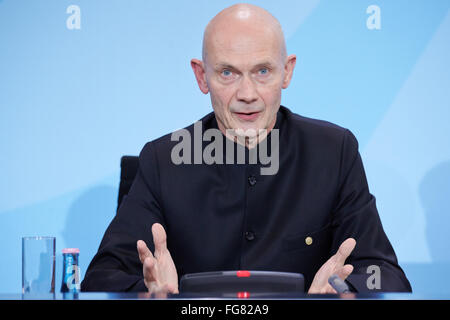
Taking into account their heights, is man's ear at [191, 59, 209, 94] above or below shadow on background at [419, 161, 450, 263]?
above

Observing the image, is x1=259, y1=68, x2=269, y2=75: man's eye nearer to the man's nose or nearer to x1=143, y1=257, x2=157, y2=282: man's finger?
the man's nose

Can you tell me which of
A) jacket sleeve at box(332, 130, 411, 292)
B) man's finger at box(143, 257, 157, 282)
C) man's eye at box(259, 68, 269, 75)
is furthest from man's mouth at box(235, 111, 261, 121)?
man's finger at box(143, 257, 157, 282)

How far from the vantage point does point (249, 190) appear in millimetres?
1896

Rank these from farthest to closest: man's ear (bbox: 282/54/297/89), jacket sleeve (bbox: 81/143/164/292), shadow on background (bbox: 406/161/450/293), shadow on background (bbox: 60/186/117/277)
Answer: shadow on background (bbox: 60/186/117/277) < shadow on background (bbox: 406/161/450/293) < man's ear (bbox: 282/54/297/89) < jacket sleeve (bbox: 81/143/164/292)

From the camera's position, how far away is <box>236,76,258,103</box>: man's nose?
1.81m

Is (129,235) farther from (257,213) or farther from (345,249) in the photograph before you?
(345,249)

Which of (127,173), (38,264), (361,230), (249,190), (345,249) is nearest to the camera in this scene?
(38,264)

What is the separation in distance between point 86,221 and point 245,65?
4.92 feet

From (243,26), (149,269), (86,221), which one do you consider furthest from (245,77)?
(86,221)

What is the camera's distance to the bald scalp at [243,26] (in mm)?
1820

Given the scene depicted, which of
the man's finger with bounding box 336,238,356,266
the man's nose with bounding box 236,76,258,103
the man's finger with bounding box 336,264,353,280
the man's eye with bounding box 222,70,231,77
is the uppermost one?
the man's eye with bounding box 222,70,231,77

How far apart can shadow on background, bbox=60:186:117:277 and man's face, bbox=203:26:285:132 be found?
4.19 ft

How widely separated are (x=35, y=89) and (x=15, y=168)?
0.40 metres

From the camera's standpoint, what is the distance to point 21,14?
120 inches
